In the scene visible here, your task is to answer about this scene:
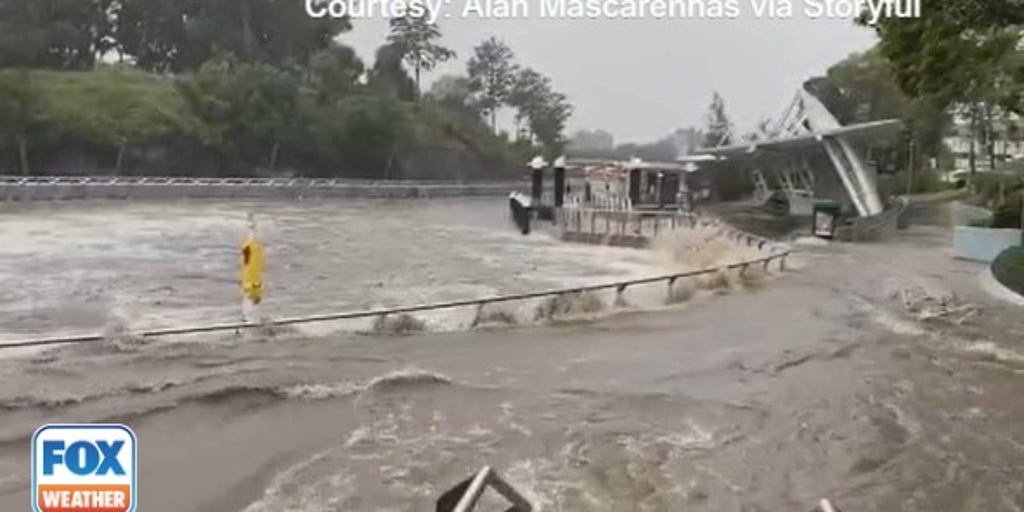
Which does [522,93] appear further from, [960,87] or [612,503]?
[612,503]

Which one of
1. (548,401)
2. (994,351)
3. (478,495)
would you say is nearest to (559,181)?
(994,351)

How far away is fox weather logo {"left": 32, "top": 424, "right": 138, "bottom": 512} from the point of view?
11.1ft

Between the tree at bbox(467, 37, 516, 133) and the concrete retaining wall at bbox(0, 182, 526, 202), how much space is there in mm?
28045

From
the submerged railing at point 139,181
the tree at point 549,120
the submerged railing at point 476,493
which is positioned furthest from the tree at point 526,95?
the submerged railing at point 476,493

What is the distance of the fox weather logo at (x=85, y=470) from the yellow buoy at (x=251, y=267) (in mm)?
8925

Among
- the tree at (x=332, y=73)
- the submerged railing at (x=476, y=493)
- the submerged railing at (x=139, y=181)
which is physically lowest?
the submerged railing at (x=476, y=493)

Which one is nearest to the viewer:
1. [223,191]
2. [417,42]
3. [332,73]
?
[223,191]

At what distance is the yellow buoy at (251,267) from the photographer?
12266 millimetres

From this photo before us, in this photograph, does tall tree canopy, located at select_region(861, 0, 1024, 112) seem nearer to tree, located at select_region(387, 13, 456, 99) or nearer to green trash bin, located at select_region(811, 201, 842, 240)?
green trash bin, located at select_region(811, 201, 842, 240)

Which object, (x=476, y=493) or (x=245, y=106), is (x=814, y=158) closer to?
(x=245, y=106)

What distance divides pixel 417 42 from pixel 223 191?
1694 inches

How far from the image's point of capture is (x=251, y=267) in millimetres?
12461

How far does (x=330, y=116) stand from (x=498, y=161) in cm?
2193

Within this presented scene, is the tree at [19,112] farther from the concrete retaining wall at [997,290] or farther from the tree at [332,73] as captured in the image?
the concrete retaining wall at [997,290]
